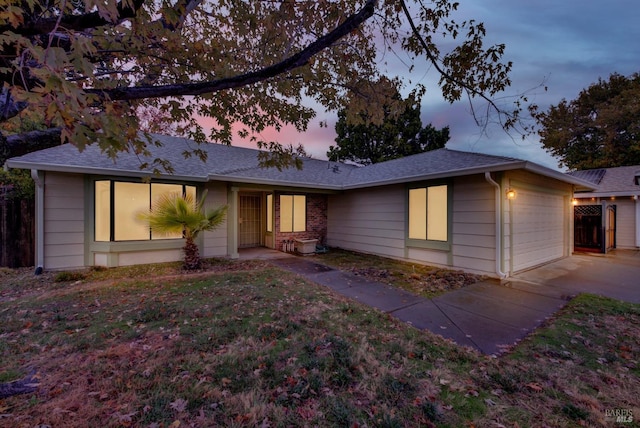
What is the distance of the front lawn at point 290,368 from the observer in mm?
2113

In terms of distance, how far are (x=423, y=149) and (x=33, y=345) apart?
23.1m

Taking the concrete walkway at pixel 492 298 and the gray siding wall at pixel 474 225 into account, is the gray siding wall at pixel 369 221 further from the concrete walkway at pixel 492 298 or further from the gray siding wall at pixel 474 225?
the concrete walkway at pixel 492 298

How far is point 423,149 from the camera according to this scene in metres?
21.7

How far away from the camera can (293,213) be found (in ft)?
36.2

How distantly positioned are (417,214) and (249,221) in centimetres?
706

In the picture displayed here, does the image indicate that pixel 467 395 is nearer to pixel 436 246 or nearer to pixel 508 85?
pixel 508 85

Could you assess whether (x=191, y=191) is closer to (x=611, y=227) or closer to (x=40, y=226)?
(x=40, y=226)

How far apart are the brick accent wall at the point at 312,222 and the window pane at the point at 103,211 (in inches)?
206

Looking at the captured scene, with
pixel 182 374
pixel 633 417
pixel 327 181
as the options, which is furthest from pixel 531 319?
pixel 327 181

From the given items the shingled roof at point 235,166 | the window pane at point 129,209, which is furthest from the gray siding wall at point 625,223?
the window pane at point 129,209

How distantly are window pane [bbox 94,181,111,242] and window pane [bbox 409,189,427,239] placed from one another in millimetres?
8658

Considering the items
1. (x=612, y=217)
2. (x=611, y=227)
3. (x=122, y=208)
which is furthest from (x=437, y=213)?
(x=612, y=217)

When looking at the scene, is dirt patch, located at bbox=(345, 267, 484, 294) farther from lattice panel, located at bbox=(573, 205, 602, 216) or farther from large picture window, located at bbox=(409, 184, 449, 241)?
lattice panel, located at bbox=(573, 205, 602, 216)

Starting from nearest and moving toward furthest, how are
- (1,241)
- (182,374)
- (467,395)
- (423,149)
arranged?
(467,395), (182,374), (1,241), (423,149)
